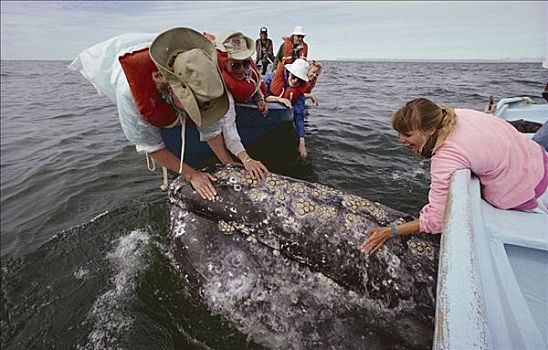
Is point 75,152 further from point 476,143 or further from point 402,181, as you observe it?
point 476,143

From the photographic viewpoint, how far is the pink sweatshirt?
8.17 ft

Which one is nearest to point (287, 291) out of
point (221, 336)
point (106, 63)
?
point (221, 336)

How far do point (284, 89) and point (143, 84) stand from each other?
510 cm

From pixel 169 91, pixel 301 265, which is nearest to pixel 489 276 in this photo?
pixel 301 265

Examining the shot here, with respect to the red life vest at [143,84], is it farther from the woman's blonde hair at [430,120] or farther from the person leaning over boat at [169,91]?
the woman's blonde hair at [430,120]

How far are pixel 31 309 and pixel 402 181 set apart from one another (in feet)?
21.1

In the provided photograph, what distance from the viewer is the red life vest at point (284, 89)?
25.3 ft

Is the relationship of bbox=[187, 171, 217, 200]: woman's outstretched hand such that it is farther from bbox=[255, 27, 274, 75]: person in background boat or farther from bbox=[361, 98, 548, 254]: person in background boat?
bbox=[255, 27, 274, 75]: person in background boat

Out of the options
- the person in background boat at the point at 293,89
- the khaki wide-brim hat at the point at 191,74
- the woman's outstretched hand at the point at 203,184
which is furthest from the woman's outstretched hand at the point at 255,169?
the person in background boat at the point at 293,89

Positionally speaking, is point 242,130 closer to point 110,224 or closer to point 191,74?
point 110,224

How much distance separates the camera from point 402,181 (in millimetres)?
6918

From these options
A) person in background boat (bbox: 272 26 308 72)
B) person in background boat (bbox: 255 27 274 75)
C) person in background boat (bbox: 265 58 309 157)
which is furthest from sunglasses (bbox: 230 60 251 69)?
person in background boat (bbox: 255 27 274 75)

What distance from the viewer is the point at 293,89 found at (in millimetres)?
7664

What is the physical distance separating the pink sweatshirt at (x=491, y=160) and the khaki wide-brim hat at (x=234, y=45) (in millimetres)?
3217
